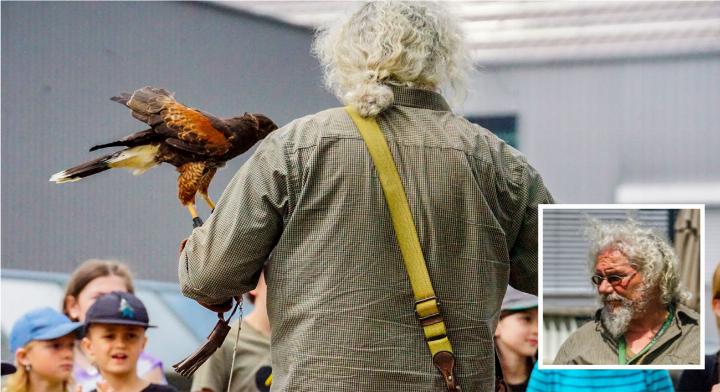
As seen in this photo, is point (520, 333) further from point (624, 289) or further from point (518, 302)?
point (624, 289)

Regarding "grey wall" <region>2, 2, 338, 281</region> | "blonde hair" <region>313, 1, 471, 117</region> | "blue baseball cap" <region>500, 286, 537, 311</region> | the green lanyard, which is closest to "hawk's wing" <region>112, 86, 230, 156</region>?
"blonde hair" <region>313, 1, 471, 117</region>

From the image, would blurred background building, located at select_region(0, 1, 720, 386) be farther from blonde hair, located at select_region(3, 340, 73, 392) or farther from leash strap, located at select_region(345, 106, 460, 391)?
leash strap, located at select_region(345, 106, 460, 391)

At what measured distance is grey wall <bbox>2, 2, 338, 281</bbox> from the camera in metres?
3.93

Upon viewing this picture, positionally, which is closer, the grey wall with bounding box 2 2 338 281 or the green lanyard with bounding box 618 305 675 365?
the green lanyard with bounding box 618 305 675 365

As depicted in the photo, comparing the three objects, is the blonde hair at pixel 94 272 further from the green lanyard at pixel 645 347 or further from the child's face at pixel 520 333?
the green lanyard at pixel 645 347

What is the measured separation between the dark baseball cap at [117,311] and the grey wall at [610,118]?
1.34m

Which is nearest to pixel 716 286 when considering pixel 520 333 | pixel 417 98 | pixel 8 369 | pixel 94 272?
pixel 520 333

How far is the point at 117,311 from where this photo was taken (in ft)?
12.6

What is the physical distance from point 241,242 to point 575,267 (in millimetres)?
766

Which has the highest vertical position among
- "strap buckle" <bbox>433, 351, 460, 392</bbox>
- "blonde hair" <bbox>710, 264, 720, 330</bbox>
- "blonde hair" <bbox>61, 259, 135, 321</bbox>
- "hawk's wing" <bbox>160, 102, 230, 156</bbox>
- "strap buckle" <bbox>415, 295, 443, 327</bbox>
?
"hawk's wing" <bbox>160, 102, 230, 156</bbox>

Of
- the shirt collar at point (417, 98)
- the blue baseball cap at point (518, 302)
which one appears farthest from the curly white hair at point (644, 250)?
the blue baseball cap at point (518, 302)

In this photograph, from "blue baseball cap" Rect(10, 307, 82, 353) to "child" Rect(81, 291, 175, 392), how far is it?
0.09 meters

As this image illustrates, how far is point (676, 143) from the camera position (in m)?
3.78

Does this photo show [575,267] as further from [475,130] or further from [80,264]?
[80,264]
